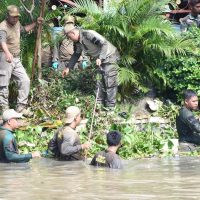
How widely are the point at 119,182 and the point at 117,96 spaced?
601 cm

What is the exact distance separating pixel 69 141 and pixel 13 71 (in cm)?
331

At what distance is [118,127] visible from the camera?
53.9 ft

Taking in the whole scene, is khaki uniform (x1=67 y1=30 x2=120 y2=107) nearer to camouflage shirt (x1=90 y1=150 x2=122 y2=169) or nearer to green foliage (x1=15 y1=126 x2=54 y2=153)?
green foliage (x1=15 y1=126 x2=54 y2=153)

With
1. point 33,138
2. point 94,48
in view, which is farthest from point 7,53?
point 94,48

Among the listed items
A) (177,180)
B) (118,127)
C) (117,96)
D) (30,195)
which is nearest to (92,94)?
(117,96)

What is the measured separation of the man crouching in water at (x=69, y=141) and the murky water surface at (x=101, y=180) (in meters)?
0.18

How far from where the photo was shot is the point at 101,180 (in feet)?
40.6

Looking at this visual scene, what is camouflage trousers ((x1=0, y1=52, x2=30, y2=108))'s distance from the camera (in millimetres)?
16906

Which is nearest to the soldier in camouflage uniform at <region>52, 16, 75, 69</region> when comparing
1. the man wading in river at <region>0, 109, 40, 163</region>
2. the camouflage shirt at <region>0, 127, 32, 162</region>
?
the man wading in river at <region>0, 109, 40, 163</region>

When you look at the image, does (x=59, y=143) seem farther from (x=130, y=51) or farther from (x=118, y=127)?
(x=130, y=51)

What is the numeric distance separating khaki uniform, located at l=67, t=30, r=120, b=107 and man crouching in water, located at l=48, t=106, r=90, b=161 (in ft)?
9.97

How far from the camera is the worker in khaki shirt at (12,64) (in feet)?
55.2

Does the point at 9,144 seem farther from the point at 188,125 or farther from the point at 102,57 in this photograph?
the point at 102,57

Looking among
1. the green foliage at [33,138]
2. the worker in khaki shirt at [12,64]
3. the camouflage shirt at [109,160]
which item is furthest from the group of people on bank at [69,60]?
the camouflage shirt at [109,160]
